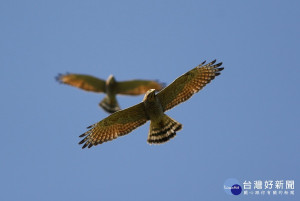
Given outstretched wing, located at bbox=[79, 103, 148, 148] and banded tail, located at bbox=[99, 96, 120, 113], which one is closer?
outstretched wing, located at bbox=[79, 103, 148, 148]

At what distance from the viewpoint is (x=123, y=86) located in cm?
1614

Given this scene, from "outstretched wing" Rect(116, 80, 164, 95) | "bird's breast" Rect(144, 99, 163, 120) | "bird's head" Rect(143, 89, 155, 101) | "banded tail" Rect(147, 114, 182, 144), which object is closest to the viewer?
"bird's head" Rect(143, 89, 155, 101)

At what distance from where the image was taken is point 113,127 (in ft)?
36.2

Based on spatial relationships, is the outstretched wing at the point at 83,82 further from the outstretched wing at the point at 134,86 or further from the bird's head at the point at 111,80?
the outstretched wing at the point at 134,86

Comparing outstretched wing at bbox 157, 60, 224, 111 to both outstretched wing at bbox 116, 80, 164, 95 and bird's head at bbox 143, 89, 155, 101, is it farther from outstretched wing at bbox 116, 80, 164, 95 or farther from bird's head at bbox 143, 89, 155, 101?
outstretched wing at bbox 116, 80, 164, 95

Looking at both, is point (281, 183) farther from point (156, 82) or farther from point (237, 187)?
point (156, 82)

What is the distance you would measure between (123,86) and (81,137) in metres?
5.37

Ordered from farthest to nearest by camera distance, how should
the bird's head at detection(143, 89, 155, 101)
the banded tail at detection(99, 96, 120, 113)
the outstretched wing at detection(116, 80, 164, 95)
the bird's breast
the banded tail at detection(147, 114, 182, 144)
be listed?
the outstretched wing at detection(116, 80, 164, 95) < the banded tail at detection(99, 96, 120, 113) < the banded tail at detection(147, 114, 182, 144) < the bird's breast < the bird's head at detection(143, 89, 155, 101)

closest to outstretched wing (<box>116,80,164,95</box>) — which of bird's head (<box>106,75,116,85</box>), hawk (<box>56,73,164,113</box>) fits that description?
hawk (<box>56,73,164,113</box>)

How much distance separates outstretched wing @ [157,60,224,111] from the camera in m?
10.6

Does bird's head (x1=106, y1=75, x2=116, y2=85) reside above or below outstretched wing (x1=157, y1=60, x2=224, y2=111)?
above

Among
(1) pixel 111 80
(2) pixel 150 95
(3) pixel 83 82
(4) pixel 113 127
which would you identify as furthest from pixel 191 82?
(3) pixel 83 82

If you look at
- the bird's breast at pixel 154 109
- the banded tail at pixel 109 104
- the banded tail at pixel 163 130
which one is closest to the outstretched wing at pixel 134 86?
the banded tail at pixel 109 104

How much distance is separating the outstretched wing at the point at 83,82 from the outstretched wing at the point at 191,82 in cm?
565
